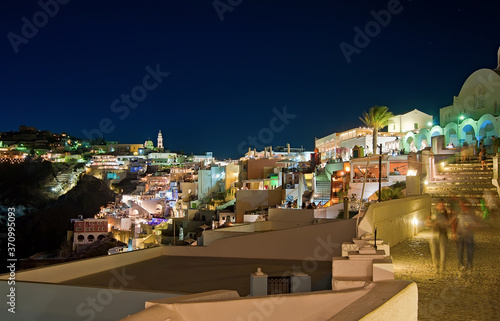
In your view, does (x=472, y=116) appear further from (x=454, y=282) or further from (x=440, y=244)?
(x=454, y=282)

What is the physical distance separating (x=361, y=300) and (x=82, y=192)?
6057 cm

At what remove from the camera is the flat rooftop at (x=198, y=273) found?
6.85 meters

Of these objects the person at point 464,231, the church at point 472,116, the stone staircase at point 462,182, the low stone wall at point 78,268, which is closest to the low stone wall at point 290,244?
the low stone wall at point 78,268

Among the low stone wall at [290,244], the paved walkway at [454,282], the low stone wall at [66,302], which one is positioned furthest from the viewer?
the low stone wall at [290,244]

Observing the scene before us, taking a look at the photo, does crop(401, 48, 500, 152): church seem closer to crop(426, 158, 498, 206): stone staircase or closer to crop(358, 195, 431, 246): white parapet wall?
crop(426, 158, 498, 206): stone staircase

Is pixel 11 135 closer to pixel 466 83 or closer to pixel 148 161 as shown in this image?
pixel 148 161

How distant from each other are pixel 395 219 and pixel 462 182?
9385mm

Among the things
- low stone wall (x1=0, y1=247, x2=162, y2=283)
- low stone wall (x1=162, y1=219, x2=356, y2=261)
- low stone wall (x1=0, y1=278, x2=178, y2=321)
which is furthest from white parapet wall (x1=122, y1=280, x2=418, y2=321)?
low stone wall (x1=162, y1=219, x2=356, y2=261)

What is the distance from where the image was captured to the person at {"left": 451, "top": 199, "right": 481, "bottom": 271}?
7.13m

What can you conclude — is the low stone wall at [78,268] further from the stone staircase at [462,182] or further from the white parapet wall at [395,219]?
the stone staircase at [462,182]

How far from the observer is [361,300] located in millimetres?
3961

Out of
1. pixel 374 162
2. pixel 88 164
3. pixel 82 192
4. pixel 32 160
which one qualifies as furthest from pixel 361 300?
pixel 32 160

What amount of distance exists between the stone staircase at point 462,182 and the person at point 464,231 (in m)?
1.13

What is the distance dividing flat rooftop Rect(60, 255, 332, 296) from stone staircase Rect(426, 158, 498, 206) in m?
8.94
